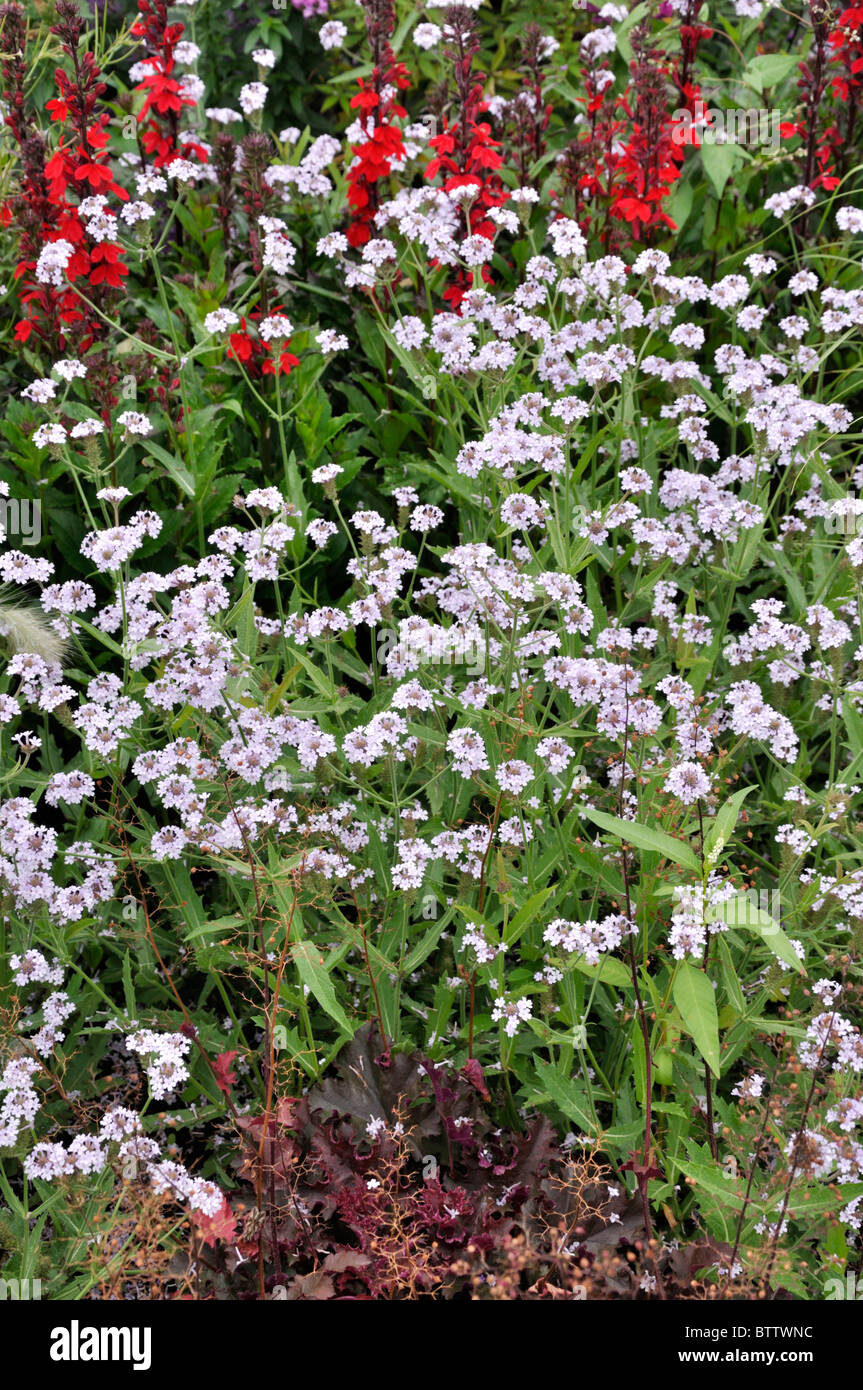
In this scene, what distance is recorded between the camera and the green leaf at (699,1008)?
79.5 inches

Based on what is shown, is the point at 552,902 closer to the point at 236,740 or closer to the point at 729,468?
the point at 236,740

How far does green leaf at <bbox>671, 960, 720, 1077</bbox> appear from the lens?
2.02 m

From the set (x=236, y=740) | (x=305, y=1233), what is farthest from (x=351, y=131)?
(x=305, y=1233)

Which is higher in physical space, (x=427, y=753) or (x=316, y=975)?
(x=427, y=753)

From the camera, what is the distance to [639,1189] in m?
2.26

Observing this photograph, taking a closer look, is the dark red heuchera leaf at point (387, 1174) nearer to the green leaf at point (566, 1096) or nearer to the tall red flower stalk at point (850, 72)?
the green leaf at point (566, 1096)

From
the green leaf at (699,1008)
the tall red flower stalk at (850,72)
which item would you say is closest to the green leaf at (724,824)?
the green leaf at (699,1008)

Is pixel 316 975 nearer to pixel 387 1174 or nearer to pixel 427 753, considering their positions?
pixel 387 1174

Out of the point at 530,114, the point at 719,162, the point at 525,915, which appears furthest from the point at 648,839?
the point at 530,114

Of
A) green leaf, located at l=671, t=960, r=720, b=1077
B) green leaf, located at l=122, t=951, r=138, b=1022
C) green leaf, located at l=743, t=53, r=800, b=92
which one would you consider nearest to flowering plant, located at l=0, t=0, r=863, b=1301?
green leaf, located at l=671, t=960, r=720, b=1077

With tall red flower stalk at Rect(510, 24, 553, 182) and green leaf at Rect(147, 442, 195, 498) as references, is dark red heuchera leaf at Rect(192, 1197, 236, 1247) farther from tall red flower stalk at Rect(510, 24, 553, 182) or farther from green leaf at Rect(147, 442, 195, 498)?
tall red flower stalk at Rect(510, 24, 553, 182)

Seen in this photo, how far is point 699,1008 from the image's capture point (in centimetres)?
208

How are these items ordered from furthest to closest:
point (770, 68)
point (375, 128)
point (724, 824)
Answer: point (770, 68) → point (375, 128) → point (724, 824)

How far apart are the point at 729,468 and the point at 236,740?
4.56ft
